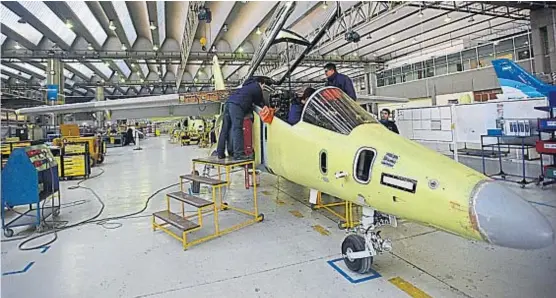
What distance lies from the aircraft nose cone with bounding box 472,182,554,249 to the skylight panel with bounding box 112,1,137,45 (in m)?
14.2

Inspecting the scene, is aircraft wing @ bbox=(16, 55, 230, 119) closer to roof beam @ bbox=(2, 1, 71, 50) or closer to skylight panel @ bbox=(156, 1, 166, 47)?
roof beam @ bbox=(2, 1, 71, 50)

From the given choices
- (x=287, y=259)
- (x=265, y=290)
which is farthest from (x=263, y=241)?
(x=265, y=290)

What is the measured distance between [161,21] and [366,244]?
15.6 m

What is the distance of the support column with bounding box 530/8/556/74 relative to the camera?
14.2 m

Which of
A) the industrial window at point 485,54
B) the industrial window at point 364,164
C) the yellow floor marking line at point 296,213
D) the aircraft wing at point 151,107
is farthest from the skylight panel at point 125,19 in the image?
the industrial window at point 485,54

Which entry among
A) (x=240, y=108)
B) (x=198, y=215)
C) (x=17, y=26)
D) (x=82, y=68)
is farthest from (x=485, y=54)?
(x=82, y=68)

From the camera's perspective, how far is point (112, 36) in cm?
1839

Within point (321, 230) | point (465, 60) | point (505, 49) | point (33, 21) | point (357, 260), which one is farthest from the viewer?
point (465, 60)

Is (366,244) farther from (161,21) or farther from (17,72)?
(17,72)

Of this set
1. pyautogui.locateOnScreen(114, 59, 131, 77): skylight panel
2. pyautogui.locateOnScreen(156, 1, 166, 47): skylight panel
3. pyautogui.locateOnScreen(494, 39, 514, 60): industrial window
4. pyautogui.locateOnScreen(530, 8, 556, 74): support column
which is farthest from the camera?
pyautogui.locateOnScreen(114, 59, 131, 77): skylight panel

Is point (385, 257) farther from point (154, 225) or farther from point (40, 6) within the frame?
point (40, 6)

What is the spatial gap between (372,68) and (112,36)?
19.4m

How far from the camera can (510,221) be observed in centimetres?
196

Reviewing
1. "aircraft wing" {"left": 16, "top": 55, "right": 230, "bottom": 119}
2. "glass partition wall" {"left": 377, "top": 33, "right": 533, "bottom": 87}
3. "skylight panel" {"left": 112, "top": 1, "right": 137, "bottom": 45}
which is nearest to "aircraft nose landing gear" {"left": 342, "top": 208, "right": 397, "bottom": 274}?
"aircraft wing" {"left": 16, "top": 55, "right": 230, "bottom": 119}
